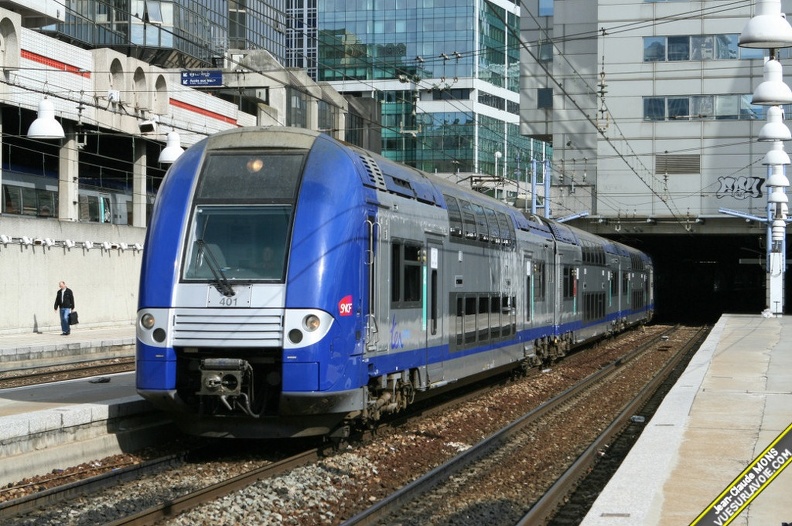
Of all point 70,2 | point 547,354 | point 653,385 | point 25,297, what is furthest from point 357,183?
point 70,2

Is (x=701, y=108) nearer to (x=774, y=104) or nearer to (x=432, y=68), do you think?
(x=774, y=104)

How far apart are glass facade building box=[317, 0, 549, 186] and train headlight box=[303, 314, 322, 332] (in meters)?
84.2

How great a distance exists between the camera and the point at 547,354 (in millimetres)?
24500

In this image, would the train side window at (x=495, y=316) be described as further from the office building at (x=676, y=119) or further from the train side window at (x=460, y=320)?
the office building at (x=676, y=119)

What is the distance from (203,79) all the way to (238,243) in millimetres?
35415

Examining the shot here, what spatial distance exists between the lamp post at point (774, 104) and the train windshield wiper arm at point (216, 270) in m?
7.22

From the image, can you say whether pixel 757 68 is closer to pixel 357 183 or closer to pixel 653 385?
pixel 653 385

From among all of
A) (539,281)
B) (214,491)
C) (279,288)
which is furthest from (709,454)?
(539,281)

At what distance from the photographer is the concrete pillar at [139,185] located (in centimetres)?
4172

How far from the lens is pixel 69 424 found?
1118 cm

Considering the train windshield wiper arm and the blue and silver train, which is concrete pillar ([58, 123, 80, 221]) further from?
the train windshield wiper arm

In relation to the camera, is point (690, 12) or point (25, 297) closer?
point (25, 297)

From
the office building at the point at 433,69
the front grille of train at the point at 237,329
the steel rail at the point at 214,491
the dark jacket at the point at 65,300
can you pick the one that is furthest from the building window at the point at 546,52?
the front grille of train at the point at 237,329

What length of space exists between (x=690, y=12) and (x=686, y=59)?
2.34m
